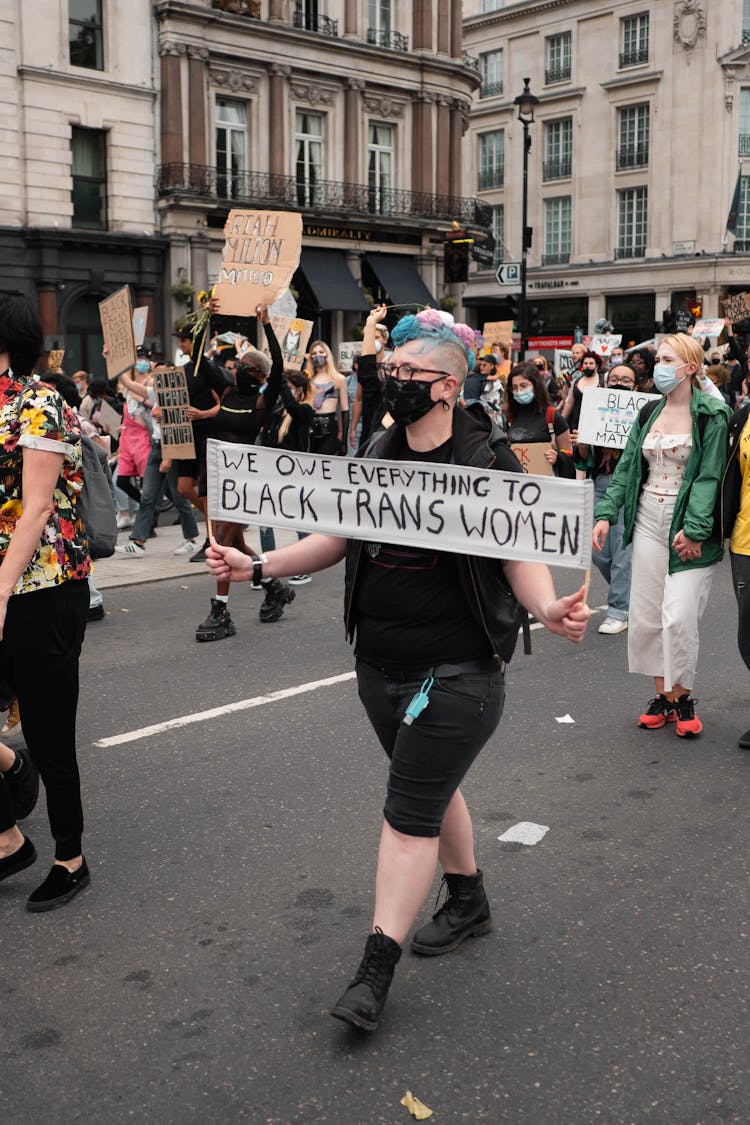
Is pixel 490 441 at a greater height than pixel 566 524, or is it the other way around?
pixel 490 441

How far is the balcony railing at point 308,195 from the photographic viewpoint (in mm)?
30766

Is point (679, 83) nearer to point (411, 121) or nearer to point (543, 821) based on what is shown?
point (411, 121)

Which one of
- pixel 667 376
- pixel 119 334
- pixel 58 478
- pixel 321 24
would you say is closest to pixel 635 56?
pixel 321 24

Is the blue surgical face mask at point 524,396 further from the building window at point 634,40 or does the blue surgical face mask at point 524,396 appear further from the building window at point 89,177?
the building window at point 634,40

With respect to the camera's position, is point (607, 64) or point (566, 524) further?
point (607, 64)

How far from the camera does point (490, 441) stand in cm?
334

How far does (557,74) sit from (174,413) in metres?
43.3

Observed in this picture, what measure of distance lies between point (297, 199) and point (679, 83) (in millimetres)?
19568

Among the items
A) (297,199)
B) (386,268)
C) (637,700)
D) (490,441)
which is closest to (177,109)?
(297,199)

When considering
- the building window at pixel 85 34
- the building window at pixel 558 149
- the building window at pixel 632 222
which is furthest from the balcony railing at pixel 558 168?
the building window at pixel 85 34

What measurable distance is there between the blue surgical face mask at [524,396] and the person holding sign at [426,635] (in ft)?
19.3

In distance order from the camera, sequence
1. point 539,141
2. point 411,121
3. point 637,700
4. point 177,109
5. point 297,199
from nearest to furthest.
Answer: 1. point 637,700
2. point 177,109
3. point 297,199
4. point 411,121
5. point 539,141

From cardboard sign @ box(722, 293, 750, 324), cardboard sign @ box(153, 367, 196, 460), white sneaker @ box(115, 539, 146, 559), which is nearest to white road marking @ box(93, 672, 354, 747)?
cardboard sign @ box(153, 367, 196, 460)

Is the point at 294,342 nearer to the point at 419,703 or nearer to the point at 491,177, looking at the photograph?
the point at 419,703
